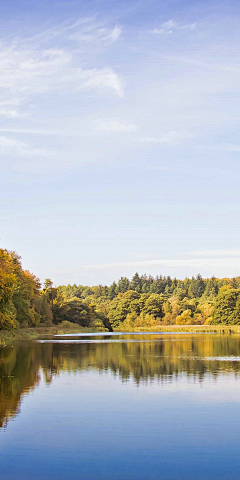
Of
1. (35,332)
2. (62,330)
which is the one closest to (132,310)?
(62,330)

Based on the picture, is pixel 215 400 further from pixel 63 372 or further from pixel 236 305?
pixel 236 305

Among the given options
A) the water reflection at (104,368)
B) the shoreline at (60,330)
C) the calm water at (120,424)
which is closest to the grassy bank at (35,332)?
the shoreline at (60,330)

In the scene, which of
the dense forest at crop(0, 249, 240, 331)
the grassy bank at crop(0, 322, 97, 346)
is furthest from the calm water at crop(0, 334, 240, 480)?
the dense forest at crop(0, 249, 240, 331)

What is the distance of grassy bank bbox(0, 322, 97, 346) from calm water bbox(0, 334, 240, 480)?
2969 centimetres

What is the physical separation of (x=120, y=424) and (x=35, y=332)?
58782 mm

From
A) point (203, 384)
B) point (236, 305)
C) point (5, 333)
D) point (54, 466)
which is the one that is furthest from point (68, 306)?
point (54, 466)

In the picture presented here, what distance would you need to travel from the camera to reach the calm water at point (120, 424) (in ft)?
33.2

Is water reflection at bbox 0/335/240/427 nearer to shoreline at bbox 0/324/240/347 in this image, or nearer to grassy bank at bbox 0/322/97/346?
shoreline at bbox 0/324/240/347

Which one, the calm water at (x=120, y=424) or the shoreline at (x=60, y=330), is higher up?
the shoreline at (x=60, y=330)

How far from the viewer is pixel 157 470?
392 inches

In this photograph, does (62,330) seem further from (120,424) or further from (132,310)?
(120,424)

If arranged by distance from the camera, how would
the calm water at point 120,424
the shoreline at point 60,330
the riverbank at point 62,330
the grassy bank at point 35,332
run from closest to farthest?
the calm water at point 120,424 → the grassy bank at point 35,332 → the shoreline at point 60,330 → the riverbank at point 62,330

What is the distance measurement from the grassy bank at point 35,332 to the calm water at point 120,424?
29688mm

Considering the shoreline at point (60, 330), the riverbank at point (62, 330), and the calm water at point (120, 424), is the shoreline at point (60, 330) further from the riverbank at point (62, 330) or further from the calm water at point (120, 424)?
the calm water at point (120, 424)
